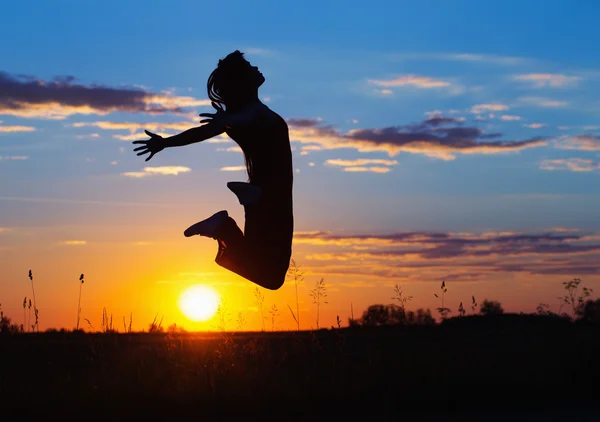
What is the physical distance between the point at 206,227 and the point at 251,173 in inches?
28.2

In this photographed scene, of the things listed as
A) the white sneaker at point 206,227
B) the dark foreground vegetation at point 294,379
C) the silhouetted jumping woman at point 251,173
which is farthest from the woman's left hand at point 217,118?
the dark foreground vegetation at point 294,379

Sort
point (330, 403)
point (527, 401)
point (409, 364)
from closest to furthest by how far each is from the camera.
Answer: point (330, 403), point (527, 401), point (409, 364)

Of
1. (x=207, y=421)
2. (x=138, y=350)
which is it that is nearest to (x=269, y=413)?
(x=207, y=421)

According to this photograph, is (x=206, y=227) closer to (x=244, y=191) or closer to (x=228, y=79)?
(x=244, y=191)

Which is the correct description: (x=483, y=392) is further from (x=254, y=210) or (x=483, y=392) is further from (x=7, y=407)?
(x=7, y=407)

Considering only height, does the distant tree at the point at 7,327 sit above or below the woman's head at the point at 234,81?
below

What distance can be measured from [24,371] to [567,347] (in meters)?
6.70

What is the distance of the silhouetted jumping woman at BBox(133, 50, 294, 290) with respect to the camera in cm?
735

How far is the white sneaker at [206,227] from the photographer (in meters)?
8.05

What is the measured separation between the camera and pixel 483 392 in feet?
28.9

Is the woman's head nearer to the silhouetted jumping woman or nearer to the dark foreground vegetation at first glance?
the silhouetted jumping woman

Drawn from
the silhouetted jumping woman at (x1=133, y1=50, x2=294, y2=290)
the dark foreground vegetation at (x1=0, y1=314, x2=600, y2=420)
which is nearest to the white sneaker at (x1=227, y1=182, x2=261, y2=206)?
the silhouetted jumping woman at (x1=133, y1=50, x2=294, y2=290)

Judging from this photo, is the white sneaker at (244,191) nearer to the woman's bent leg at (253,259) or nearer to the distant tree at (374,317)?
the woman's bent leg at (253,259)

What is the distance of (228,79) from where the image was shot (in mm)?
7625
